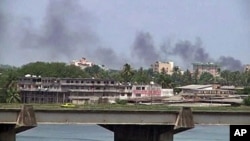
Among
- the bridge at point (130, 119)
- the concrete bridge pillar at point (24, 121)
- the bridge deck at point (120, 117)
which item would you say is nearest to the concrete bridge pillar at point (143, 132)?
the bridge at point (130, 119)

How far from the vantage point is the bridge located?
226 feet

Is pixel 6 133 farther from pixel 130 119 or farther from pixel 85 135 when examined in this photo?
pixel 85 135

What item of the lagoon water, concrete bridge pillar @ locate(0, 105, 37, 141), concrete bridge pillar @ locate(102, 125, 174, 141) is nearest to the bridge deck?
concrete bridge pillar @ locate(0, 105, 37, 141)

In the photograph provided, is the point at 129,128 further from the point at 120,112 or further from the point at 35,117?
the point at 35,117

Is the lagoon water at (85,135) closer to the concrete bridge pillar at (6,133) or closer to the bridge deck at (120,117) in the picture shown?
the bridge deck at (120,117)

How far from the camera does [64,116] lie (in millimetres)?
71312

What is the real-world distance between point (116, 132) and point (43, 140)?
2776 centimetres

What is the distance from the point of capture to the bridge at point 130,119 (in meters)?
68.8

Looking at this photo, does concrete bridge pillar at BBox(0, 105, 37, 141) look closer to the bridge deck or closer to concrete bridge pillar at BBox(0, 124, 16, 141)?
concrete bridge pillar at BBox(0, 124, 16, 141)

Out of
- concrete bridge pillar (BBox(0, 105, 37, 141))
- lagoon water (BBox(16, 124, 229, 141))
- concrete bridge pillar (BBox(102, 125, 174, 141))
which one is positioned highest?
concrete bridge pillar (BBox(0, 105, 37, 141))

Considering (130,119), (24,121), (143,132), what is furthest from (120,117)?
(24,121)

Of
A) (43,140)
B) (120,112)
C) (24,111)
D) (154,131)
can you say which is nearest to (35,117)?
(24,111)

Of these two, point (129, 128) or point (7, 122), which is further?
point (129, 128)

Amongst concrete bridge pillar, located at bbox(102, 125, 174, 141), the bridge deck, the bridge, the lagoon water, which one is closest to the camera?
the bridge
